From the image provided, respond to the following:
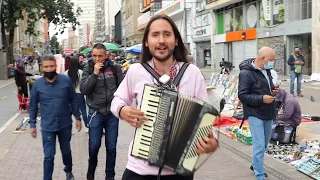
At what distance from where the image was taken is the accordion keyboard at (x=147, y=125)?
2.35 metres

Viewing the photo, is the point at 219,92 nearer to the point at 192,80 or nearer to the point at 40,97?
the point at 40,97

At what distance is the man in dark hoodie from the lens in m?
7.58

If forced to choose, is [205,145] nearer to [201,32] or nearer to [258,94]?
[258,94]

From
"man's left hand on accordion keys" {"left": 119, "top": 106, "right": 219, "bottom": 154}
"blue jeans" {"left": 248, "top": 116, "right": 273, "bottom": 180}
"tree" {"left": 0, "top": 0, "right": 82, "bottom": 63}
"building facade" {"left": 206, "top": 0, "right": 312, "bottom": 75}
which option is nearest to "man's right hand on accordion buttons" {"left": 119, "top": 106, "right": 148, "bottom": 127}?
"man's left hand on accordion keys" {"left": 119, "top": 106, "right": 219, "bottom": 154}

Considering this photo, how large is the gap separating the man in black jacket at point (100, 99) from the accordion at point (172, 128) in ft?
10.0

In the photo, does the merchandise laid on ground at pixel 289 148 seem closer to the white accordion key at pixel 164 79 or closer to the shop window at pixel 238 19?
the white accordion key at pixel 164 79

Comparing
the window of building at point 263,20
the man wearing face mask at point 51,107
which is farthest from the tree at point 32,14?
the man wearing face mask at point 51,107

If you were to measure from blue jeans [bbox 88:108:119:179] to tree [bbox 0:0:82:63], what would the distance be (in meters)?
31.9

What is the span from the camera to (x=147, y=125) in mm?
2391

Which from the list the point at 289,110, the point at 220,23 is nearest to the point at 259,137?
the point at 289,110

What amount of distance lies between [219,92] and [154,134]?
38.1 ft

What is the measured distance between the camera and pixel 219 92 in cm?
1382

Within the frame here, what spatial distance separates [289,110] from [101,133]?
12.0 feet

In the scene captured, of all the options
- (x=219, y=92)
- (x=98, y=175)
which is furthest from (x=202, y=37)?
(x=98, y=175)
